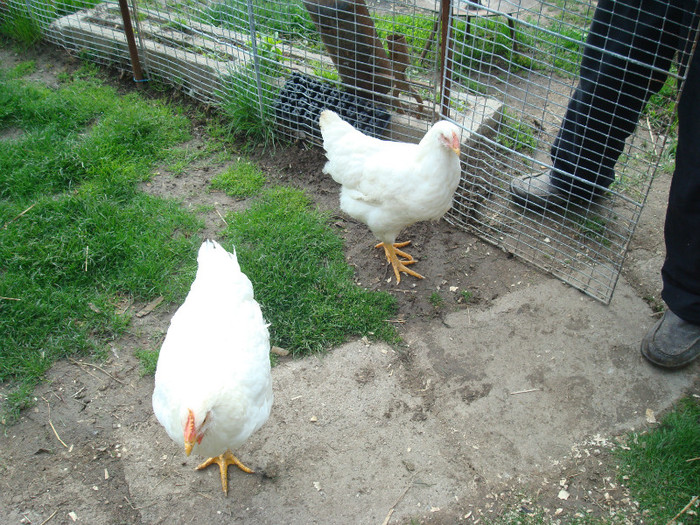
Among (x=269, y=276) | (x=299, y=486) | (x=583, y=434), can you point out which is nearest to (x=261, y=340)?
(x=299, y=486)

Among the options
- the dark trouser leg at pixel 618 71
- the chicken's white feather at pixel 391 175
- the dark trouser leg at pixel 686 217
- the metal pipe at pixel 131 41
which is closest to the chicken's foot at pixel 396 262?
the chicken's white feather at pixel 391 175

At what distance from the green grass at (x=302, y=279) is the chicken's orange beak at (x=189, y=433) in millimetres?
1165

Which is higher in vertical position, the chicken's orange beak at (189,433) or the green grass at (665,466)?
the chicken's orange beak at (189,433)

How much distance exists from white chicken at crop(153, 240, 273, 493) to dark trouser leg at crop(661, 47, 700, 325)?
2.16 metres

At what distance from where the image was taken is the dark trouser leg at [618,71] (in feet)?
10.0

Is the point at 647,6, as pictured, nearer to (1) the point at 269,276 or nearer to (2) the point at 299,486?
(1) the point at 269,276

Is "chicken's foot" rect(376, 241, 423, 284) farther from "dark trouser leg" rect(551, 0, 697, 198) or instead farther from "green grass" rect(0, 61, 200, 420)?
"green grass" rect(0, 61, 200, 420)

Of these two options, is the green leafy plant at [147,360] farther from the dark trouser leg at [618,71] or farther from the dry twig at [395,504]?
the dark trouser leg at [618,71]

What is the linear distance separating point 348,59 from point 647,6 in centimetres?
193

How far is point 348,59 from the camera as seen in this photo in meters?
4.04

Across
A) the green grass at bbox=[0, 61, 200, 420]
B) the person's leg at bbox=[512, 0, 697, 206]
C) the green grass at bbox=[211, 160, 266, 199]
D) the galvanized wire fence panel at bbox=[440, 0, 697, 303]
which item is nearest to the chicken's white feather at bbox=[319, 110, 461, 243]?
the galvanized wire fence panel at bbox=[440, 0, 697, 303]

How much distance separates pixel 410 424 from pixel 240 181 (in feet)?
8.02

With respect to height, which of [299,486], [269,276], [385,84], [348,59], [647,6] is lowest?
[299,486]

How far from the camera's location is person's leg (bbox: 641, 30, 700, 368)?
8.60ft
